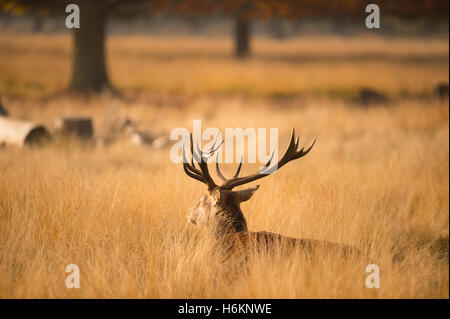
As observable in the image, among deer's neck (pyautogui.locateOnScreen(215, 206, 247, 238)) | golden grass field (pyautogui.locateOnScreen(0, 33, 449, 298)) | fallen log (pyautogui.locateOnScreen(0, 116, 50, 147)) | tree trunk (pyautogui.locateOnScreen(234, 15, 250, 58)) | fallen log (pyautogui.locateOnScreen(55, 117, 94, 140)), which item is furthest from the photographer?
tree trunk (pyautogui.locateOnScreen(234, 15, 250, 58))

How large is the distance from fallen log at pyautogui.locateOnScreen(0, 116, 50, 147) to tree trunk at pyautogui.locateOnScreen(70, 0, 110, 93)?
210 inches

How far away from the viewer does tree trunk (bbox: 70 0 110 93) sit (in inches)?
485

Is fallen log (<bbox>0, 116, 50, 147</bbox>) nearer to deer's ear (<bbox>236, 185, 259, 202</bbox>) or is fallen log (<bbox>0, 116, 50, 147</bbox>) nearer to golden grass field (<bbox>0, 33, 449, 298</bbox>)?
golden grass field (<bbox>0, 33, 449, 298</bbox>)

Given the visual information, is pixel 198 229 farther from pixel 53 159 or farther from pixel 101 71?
pixel 101 71

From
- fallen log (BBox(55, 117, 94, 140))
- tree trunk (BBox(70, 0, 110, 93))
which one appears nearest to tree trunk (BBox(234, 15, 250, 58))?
tree trunk (BBox(70, 0, 110, 93))

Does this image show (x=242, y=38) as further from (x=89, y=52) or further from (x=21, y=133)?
(x=21, y=133)

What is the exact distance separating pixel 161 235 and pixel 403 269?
1.93 metres

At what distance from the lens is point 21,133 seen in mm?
7078

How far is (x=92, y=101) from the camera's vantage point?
11.4 meters

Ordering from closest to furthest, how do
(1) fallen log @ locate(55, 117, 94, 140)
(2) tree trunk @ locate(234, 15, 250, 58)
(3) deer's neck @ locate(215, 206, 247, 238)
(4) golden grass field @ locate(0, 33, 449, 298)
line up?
(4) golden grass field @ locate(0, 33, 449, 298) < (3) deer's neck @ locate(215, 206, 247, 238) < (1) fallen log @ locate(55, 117, 94, 140) < (2) tree trunk @ locate(234, 15, 250, 58)

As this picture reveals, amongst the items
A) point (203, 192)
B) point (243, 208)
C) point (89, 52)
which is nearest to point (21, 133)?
point (203, 192)

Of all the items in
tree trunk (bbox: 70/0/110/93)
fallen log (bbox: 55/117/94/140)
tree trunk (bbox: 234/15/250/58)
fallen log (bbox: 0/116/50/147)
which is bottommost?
fallen log (bbox: 0/116/50/147)
